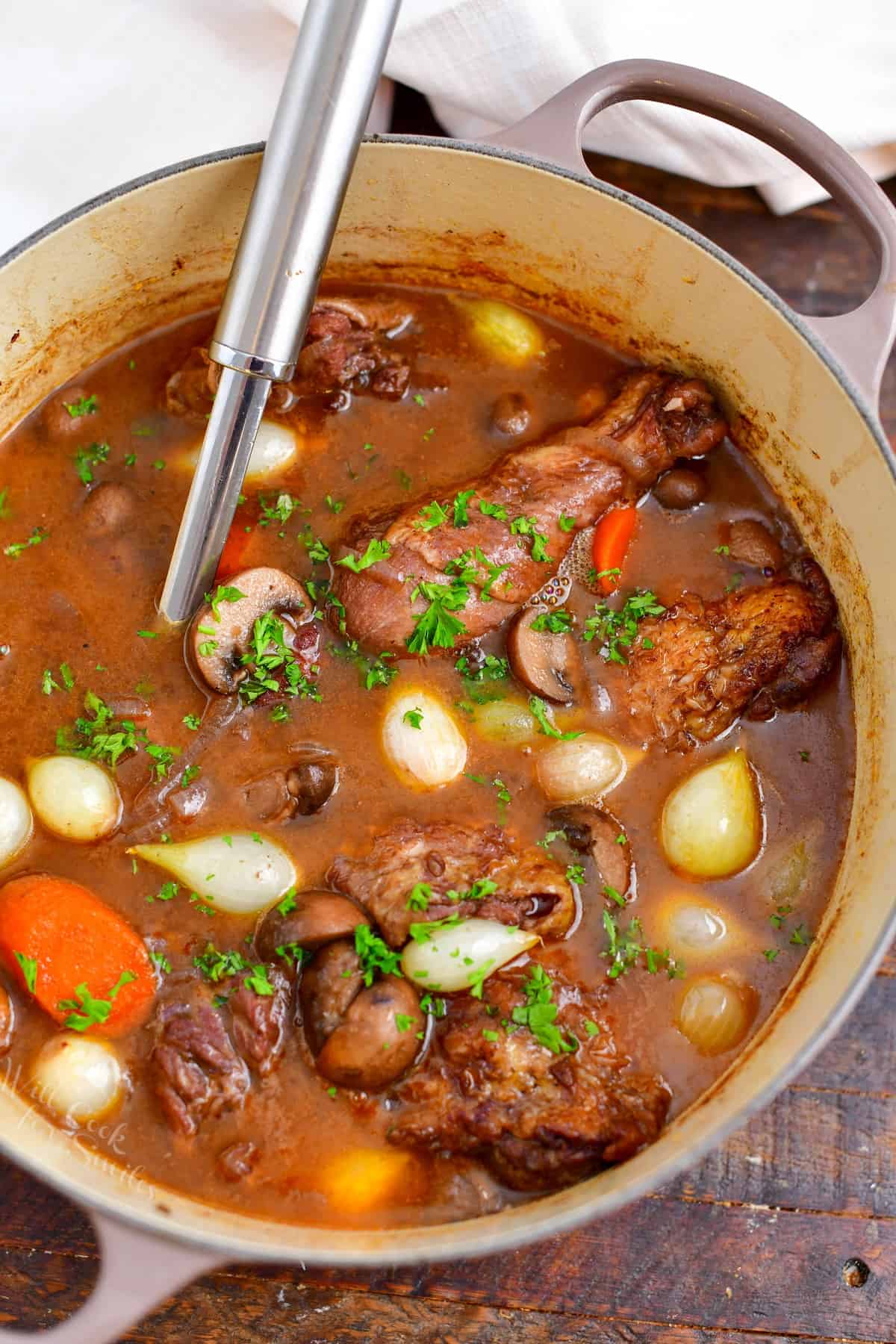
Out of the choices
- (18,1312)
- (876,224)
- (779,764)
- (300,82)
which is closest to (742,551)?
(779,764)

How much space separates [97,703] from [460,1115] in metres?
1.13

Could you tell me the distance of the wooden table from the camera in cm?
240

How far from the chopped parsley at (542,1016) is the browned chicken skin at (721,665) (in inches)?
22.6

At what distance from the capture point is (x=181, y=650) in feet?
8.30

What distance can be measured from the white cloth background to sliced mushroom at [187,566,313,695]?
1038 mm

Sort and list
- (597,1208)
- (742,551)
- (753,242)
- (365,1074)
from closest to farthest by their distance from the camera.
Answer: (597,1208)
(365,1074)
(742,551)
(753,242)

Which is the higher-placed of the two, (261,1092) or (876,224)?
(876,224)

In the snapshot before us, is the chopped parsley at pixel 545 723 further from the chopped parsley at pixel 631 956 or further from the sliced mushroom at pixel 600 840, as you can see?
the chopped parsley at pixel 631 956

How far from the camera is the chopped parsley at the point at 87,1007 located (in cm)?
227

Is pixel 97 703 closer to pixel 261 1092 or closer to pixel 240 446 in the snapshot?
pixel 240 446

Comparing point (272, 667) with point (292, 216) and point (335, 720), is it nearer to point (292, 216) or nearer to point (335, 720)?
point (335, 720)

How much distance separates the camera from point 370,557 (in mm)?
2477

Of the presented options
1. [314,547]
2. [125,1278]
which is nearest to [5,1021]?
[125,1278]

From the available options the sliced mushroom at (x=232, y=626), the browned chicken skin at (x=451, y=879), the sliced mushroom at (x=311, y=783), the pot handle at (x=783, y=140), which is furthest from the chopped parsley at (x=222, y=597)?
the pot handle at (x=783, y=140)
